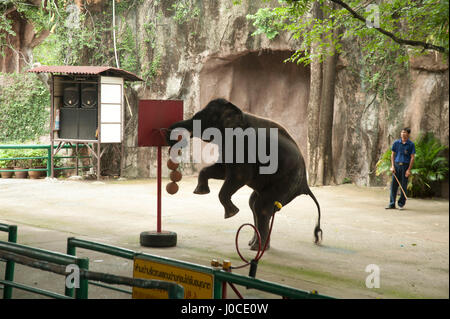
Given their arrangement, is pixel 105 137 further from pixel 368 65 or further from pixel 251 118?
pixel 251 118

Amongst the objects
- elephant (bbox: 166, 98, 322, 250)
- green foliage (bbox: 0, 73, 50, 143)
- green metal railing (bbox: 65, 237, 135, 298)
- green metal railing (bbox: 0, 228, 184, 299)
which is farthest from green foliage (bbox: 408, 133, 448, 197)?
green foliage (bbox: 0, 73, 50, 143)

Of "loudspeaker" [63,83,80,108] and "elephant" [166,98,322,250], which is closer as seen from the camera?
"elephant" [166,98,322,250]

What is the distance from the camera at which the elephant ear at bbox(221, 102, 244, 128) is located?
5.30 m

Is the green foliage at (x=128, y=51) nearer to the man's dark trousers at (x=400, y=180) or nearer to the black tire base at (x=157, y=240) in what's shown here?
the man's dark trousers at (x=400, y=180)

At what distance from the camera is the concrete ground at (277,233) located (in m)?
4.64

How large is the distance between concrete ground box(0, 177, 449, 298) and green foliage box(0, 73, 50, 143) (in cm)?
574

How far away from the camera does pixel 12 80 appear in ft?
57.5

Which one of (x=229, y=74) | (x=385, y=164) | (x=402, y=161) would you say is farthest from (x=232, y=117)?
(x=229, y=74)

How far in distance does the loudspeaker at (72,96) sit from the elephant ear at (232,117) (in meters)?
8.97

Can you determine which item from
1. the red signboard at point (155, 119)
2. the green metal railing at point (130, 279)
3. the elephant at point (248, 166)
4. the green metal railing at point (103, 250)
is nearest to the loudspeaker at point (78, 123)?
the red signboard at point (155, 119)

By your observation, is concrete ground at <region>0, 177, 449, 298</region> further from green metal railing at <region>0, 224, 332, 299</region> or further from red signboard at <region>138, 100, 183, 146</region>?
red signboard at <region>138, 100, 183, 146</region>

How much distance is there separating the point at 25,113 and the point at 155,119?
12.8 m

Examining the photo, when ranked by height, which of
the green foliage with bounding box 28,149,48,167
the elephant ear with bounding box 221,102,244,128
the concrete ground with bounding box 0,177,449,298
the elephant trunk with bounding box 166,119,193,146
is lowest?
the concrete ground with bounding box 0,177,449,298

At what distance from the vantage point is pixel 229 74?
601 inches
